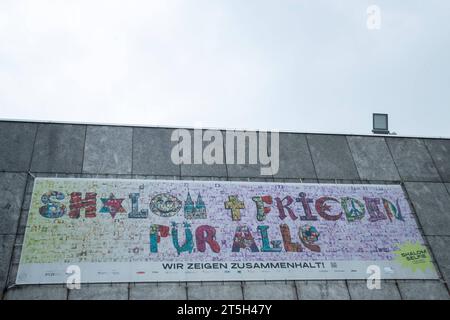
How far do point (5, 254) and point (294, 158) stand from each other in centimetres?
767

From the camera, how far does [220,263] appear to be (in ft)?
33.3

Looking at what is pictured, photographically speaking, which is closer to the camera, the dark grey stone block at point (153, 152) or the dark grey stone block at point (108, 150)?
the dark grey stone block at point (108, 150)

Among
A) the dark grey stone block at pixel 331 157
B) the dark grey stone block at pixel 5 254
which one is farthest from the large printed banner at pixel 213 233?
the dark grey stone block at pixel 331 157

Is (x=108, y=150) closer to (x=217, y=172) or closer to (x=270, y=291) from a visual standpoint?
(x=217, y=172)

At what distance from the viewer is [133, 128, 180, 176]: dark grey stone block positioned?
11625mm

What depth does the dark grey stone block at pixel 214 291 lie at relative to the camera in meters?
9.59

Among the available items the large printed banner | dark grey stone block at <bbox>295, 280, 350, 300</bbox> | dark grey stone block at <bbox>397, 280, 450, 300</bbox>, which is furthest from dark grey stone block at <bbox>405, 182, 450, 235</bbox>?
dark grey stone block at <bbox>295, 280, 350, 300</bbox>

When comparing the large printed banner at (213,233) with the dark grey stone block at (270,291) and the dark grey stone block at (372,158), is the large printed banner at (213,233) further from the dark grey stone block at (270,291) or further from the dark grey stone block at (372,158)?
the dark grey stone block at (372,158)

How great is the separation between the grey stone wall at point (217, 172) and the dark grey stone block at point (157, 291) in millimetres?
21

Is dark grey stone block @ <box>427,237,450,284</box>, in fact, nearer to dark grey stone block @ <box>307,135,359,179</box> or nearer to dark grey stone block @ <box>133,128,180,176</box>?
dark grey stone block @ <box>307,135,359,179</box>

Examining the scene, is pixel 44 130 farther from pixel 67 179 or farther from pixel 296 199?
pixel 296 199

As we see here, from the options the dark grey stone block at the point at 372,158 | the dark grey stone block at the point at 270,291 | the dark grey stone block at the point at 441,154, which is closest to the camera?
the dark grey stone block at the point at 270,291

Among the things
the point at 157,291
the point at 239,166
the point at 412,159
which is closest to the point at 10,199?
the point at 157,291

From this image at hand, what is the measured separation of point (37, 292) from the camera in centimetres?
909
